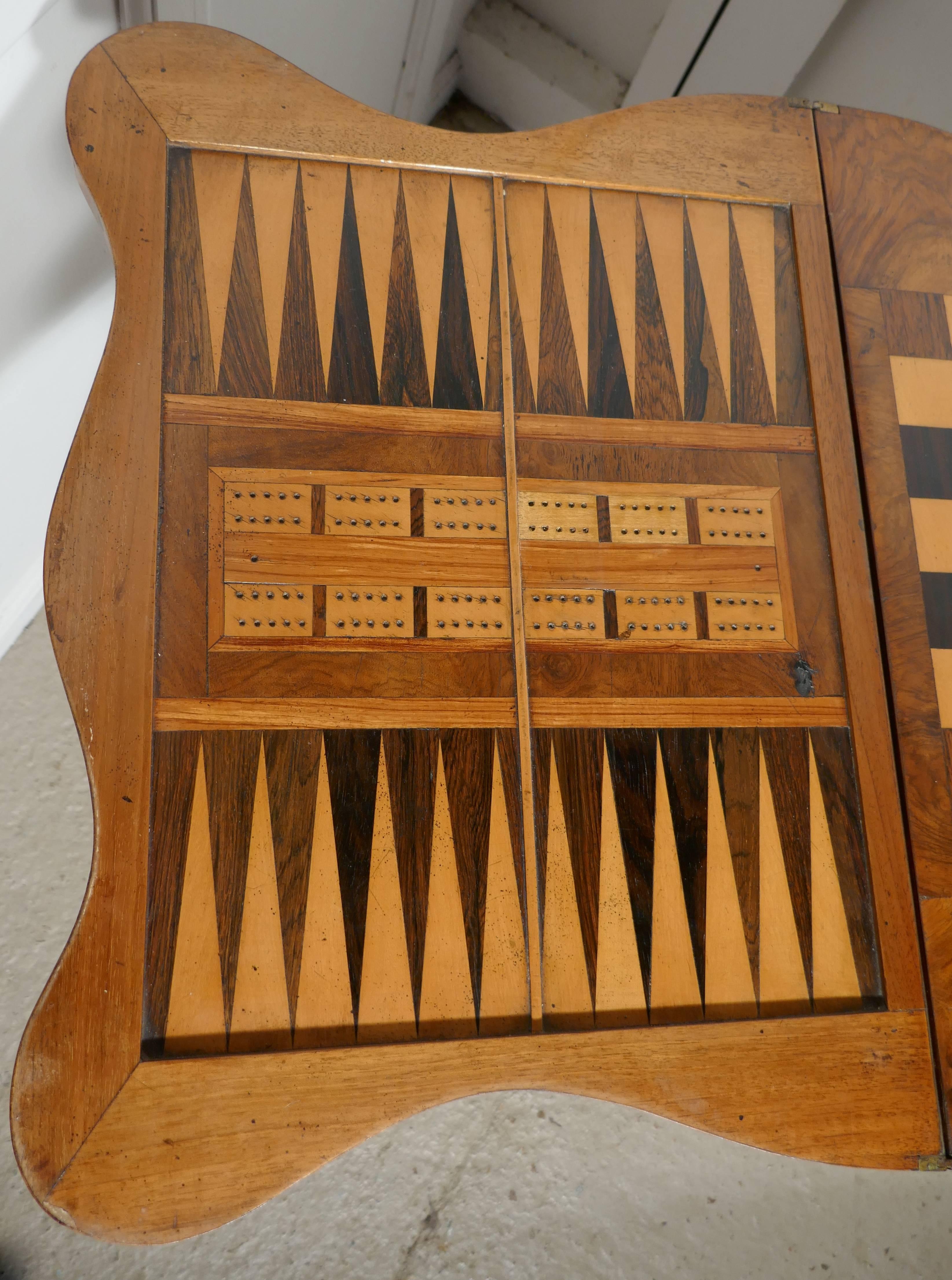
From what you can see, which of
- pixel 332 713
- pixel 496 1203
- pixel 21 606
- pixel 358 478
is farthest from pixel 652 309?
pixel 496 1203

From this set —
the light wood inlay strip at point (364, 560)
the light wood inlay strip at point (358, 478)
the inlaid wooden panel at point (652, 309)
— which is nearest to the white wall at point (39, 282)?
the light wood inlay strip at point (358, 478)

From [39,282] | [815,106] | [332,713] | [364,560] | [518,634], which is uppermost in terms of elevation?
[815,106]

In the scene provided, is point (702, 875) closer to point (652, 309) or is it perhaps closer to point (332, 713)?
point (332, 713)

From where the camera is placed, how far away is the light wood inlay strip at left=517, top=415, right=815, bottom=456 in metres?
1.24

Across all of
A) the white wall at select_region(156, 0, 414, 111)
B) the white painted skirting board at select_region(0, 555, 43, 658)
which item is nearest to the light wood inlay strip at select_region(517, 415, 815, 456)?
the white wall at select_region(156, 0, 414, 111)

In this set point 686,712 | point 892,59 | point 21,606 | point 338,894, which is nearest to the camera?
point 338,894

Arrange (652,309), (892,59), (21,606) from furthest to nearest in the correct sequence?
1. (892,59)
2. (21,606)
3. (652,309)

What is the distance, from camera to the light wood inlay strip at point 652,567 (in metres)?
1.21

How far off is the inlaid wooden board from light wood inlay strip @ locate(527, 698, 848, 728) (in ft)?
0.42

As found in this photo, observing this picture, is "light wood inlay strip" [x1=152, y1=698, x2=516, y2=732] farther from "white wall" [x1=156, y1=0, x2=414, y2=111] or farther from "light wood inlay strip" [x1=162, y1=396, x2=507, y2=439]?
"white wall" [x1=156, y1=0, x2=414, y2=111]

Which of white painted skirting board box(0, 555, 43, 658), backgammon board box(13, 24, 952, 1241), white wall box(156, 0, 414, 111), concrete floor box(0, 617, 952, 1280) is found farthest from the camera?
white painted skirting board box(0, 555, 43, 658)

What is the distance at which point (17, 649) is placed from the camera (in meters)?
1.82

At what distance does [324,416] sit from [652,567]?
0.51 metres

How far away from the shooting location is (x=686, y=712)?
1.20 m
